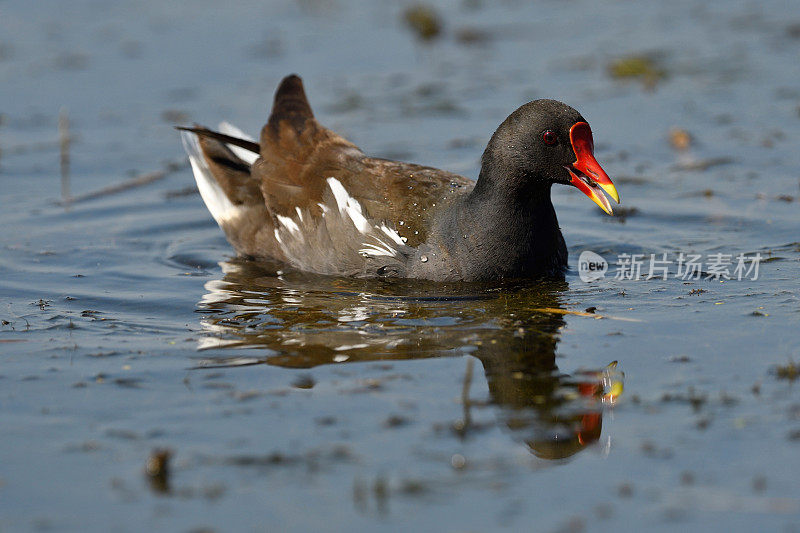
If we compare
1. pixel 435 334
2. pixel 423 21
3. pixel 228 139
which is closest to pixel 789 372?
pixel 435 334

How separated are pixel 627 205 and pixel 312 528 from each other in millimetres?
4414

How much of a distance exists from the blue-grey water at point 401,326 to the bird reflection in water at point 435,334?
0.02m

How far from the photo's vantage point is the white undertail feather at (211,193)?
6.63 metres

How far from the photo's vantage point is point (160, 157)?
8312 mm

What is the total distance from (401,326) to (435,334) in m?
0.20

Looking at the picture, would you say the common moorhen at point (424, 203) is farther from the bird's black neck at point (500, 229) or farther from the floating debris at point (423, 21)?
the floating debris at point (423, 21)

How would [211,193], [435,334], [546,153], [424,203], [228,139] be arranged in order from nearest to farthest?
[435,334] < [546,153] < [424,203] < [228,139] < [211,193]

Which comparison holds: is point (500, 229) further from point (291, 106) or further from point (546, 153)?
point (291, 106)

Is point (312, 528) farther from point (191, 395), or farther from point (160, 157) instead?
point (160, 157)

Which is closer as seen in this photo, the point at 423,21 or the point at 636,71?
the point at 636,71

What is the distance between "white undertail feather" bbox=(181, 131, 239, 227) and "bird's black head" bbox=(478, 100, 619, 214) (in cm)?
192

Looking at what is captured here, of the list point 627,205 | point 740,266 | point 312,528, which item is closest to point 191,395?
point 312,528

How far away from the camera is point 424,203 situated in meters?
5.61

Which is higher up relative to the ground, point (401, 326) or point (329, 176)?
point (329, 176)
